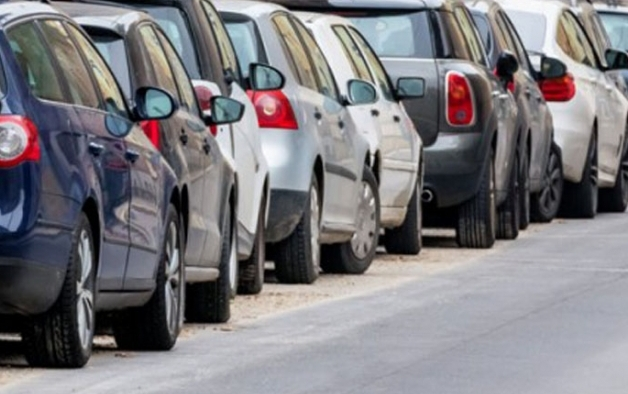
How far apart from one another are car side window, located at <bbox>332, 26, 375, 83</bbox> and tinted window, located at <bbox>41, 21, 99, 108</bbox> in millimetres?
6945

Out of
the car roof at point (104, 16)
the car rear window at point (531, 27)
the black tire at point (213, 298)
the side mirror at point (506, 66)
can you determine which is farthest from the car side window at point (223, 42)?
the car rear window at point (531, 27)

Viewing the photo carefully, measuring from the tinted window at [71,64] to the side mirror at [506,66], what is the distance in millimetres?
9958

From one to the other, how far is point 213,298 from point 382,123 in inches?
212

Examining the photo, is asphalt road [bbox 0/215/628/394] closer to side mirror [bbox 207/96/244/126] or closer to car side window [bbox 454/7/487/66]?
side mirror [bbox 207/96/244/126]

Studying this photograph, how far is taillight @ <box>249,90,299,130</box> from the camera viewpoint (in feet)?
53.3

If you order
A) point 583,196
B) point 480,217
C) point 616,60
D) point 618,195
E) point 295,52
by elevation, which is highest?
point 295,52

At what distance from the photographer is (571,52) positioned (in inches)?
979

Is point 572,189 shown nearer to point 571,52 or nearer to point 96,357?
point 571,52

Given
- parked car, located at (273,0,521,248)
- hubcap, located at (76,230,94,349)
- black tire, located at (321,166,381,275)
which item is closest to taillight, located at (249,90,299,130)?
black tire, located at (321,166,381,275)

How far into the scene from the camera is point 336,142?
17234 millimetres

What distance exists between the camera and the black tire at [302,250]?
16.5 m

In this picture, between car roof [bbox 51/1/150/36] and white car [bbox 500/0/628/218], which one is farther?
white car [bbox 500/0/628/218]

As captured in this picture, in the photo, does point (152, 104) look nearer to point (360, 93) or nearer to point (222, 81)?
point (222, 81)

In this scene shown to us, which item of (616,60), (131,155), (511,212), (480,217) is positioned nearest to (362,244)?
(480,217)
